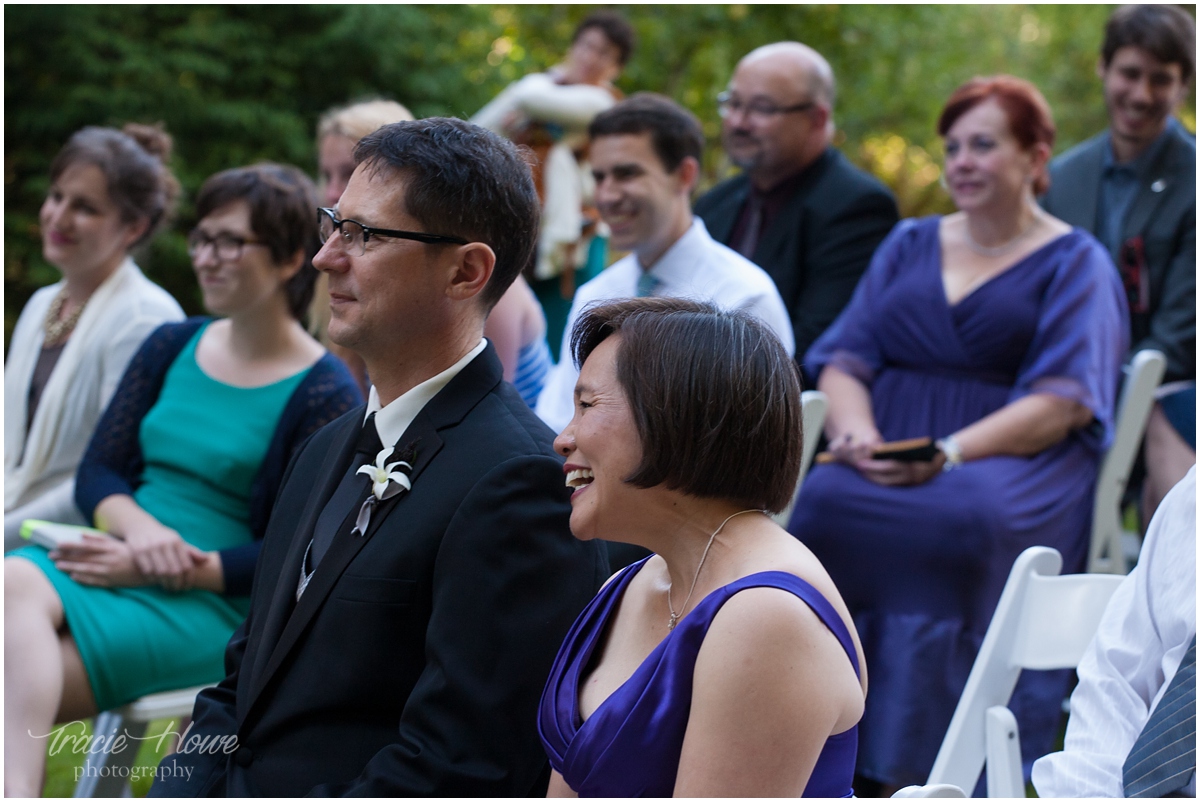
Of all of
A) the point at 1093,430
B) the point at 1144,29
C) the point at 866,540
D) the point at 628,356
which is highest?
the point at 1144,29

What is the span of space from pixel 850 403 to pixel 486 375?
2193 mm

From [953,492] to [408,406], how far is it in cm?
211

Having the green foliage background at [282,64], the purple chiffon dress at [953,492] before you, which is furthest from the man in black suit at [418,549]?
the green foliage background at [282,64]

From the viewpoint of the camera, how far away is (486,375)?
2178mm

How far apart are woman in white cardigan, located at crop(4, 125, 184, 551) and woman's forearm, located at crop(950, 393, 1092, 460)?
280 centimetres

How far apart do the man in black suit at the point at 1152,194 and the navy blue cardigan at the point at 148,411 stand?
286 cm

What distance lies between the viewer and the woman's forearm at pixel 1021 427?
3754mm

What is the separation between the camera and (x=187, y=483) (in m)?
3.40

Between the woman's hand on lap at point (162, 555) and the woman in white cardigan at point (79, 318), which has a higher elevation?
the woman in white cardigan at point (79, 318)

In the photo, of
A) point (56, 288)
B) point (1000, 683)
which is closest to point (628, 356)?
point (1000, 683)

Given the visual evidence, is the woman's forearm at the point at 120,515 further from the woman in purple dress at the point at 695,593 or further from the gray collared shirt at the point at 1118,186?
the gray collared shirt at the point at 1118,186

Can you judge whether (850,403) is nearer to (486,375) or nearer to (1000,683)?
(1000,683)

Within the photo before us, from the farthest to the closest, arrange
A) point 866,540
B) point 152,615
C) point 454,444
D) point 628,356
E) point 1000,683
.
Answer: point 866,540 → point 152,615 → point 1000,683 → point 454,444 → point 628,356

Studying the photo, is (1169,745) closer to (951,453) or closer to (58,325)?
(951,453)
